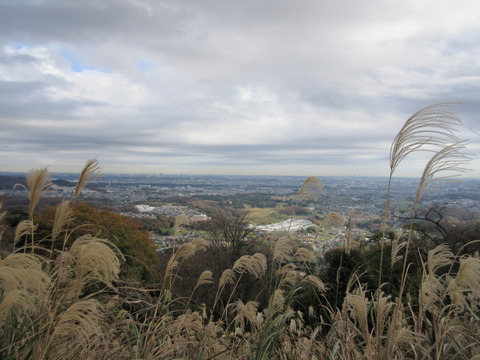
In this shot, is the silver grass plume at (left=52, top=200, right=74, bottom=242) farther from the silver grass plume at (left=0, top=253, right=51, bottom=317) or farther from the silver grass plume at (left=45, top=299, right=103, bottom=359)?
the silver grass plume at (left=45, top=299, right=103, bottom=359)

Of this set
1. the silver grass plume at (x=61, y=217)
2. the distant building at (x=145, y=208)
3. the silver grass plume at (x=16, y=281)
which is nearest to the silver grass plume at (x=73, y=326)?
the silver grass plume at (x=16, y=281)

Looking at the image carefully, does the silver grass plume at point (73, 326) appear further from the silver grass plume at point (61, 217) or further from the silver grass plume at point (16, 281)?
the silver grass plume at point (61, 217)

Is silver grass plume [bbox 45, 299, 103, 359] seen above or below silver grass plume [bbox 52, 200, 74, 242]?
below

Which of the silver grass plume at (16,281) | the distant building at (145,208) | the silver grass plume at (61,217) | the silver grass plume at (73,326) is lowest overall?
the distant building at (145,208)

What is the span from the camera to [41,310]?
8.44ft

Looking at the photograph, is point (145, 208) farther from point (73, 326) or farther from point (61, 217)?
point (73, 326)

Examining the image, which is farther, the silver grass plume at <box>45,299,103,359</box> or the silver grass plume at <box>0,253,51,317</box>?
the silver grass plume at <box>45,299,103,359</box>

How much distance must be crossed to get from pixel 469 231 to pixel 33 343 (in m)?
15.1

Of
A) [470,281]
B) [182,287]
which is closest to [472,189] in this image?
[470,281]

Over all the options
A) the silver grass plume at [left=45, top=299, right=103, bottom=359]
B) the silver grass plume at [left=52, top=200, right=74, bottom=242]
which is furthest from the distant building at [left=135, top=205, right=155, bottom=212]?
the silver grass plume at [left=45, top=299, right=103, bottom=359]

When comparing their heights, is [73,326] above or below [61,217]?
below

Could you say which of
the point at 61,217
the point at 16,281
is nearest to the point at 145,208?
the point at 61,217

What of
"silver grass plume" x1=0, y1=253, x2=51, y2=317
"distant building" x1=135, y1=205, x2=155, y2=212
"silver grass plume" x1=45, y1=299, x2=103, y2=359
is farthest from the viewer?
"distant building" x1=135, y1=205, x2=155, y2=212

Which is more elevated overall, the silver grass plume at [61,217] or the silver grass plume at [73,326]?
the silver grass plume at [61,217]
